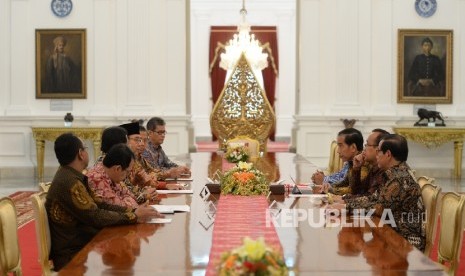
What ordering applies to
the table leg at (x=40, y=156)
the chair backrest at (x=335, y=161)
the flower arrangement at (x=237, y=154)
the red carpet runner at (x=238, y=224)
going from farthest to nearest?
the table leg at (x=40, y=156), the chair backrest at (x=335, y=161), the flower arrangement at (x=237, y=154), the red carpet runner at (x=238, y=224)

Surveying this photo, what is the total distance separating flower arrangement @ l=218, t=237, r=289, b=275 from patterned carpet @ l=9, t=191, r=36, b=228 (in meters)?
6.38

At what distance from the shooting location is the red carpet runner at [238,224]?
355cm

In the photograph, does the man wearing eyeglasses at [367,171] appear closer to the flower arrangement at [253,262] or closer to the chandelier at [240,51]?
the flower arrangement at [253,262]

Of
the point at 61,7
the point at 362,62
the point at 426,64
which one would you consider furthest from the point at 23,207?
the point at 426,64

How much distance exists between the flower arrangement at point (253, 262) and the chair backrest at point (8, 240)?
1.79 meters

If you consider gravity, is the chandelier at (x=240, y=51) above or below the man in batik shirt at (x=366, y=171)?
above

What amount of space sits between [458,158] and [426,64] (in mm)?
1746

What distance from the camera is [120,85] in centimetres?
1377

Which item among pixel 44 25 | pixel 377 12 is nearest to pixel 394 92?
pixel 377 12

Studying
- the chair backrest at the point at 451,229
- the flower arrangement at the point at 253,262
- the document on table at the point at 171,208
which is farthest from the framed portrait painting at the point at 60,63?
the flower arrangement at the point at 253,262

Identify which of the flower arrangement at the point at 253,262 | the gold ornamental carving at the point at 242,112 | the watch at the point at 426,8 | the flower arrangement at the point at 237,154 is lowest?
the flower arrangement at the point at 237,154

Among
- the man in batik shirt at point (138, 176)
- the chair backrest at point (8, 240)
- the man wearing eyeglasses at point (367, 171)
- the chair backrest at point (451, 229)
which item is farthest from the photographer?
the man in batik shirt at point (138, 176)

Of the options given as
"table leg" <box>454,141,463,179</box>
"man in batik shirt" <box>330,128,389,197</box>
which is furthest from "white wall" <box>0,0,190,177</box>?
"man in batik shirt" <box>330,128,389,197</box>

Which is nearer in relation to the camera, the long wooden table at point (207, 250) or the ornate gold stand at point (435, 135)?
A: the long wooden table at point (207, 250)
